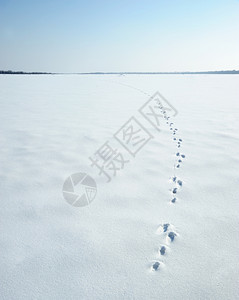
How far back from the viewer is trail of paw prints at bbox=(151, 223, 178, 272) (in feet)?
5.12

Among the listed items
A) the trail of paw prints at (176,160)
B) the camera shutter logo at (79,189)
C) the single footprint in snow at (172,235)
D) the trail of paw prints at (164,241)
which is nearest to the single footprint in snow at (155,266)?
the trail of paw prints at (164,241)

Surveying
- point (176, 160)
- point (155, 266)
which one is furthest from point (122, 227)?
point (176, 160)

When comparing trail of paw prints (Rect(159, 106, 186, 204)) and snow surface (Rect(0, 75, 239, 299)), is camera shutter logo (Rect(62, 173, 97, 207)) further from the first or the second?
trail of paw prints (Rect(159, 106, 186, 204))

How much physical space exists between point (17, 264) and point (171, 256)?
928 mm

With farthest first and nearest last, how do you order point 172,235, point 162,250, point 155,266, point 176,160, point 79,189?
point 176,160, point 79,189, point 172,235, point 162,250, point 155,266

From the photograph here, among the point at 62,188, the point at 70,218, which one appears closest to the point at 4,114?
the point at 62,188

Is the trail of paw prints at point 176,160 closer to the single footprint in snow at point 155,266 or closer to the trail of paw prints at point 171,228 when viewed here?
the trail of paw prints at point 171,228

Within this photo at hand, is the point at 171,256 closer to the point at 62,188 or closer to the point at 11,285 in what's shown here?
the point at 11,285

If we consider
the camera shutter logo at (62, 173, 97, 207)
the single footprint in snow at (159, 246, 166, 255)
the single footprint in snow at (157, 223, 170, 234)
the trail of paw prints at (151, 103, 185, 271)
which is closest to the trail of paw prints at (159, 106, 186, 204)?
the trail of paw prints at (151, 103, 185, 271)

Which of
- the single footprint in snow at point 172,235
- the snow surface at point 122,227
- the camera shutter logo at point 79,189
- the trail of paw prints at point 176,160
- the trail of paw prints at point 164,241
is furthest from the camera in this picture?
the trail of paw prints at point 176,160

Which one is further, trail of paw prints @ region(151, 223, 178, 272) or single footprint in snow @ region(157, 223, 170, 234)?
single footprint in snow @ region(157, 223, 170, 234)

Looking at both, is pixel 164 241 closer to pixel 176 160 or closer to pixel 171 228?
pixel 171 228

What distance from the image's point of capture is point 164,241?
1.75m

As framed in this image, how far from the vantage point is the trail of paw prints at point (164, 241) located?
1562 mm
